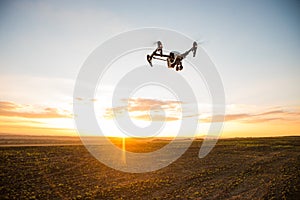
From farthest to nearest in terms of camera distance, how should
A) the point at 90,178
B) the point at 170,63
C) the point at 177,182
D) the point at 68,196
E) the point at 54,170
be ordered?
the point at 54,170 → the point at 90,178 → the point at 177,182 → the point at 170,63 → the point at 68,196

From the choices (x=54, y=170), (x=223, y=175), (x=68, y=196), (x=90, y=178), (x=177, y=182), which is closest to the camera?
(x=68, y=196)

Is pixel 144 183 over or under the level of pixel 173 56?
under

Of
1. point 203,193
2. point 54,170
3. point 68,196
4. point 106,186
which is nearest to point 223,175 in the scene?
point 203,193

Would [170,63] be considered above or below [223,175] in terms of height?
above

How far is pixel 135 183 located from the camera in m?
26.2

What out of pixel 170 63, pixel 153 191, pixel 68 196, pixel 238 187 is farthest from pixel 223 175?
pixel 68 196

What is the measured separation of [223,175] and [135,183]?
42.4 ft

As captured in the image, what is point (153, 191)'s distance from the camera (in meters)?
22.8

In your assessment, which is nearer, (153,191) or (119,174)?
(153,191)

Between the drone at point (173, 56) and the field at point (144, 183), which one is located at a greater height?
the drone at point (173, 56)

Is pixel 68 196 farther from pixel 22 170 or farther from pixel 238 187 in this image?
pixel 238 187

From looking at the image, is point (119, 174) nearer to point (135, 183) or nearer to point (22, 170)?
point (135, 183)

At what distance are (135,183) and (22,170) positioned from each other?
17.6 meters

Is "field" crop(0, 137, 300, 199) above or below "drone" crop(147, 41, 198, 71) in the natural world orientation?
Answer: below
